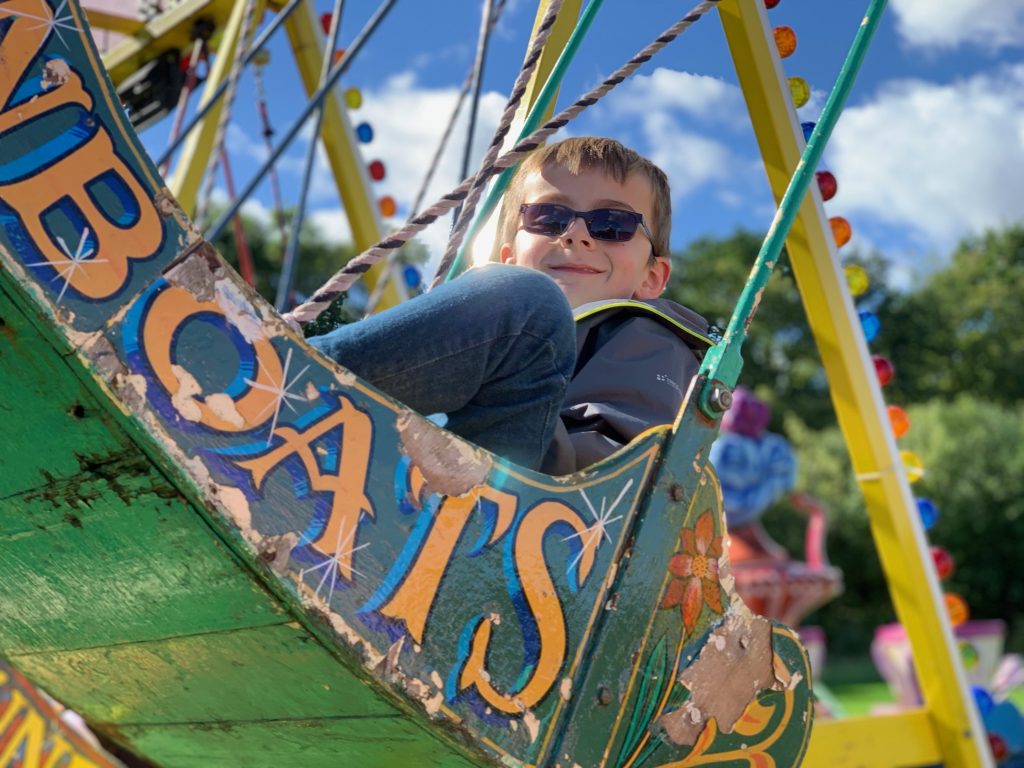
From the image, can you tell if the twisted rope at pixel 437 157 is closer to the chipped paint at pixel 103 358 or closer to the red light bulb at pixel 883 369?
the red light bulb at pixel 883 369

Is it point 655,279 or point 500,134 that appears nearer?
point 500,134

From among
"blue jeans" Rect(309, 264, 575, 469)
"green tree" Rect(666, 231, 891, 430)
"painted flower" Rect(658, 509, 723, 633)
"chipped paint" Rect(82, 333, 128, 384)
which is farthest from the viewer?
"green tree" Rect(666, 231, 891, 430)

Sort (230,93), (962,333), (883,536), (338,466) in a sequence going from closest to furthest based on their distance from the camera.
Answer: (338,466) → (883,536) → (230,93) → (962,333)

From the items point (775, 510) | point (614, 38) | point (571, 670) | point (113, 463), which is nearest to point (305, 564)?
point (113, 463)

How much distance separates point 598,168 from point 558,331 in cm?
63

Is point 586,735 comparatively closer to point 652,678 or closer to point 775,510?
point 652,678

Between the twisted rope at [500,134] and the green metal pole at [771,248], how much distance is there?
32 cm

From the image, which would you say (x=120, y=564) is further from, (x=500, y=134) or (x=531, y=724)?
(x=500, y=134)

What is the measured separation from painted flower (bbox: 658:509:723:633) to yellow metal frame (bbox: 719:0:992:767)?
3.13ft

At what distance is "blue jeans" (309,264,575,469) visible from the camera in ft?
3.72

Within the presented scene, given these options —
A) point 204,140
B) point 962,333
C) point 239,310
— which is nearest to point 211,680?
point 239,310

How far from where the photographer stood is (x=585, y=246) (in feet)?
5.56

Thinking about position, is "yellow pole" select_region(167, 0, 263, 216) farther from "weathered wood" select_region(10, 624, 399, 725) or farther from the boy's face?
"weathered wood" select_region(10, 624, 399, 725)

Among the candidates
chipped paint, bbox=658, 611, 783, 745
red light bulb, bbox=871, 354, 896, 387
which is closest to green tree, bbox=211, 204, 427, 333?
red light bulb, bbox=871, 354, 896, 387
